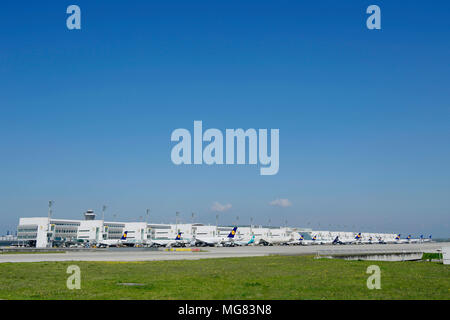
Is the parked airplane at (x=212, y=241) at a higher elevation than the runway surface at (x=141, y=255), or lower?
lower

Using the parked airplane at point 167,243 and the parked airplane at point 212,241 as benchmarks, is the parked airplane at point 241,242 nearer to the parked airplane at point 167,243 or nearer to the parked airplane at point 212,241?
the parked airplane at point 212,241

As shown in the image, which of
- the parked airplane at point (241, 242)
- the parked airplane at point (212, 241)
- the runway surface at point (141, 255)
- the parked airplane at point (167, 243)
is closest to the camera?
the runway surface at point (141, 255)

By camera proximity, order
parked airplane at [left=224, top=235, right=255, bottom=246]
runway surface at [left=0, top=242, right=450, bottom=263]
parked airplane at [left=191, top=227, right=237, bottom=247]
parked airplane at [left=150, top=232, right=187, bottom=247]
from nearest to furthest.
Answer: runway surface at [left=0, top=242, right=450, bottom=263]
parked airplane at [left=150, top=232, right=187, bottom=247]
parked airplane at [left=191, top=227, right=237, bottom=247]
parked airplane at [left=224, top=235, right=255, bottom=246]

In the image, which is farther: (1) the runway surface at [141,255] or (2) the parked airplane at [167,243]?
(2) the parked airplane at [167,243]

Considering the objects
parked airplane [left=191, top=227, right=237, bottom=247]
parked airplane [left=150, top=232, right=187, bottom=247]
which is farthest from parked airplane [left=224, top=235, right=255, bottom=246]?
parked airplane [left=150, top=232, right=187, bottom=247]

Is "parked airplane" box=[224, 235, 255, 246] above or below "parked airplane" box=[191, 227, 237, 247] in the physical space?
below

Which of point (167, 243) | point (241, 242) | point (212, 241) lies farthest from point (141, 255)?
point (241, 242)

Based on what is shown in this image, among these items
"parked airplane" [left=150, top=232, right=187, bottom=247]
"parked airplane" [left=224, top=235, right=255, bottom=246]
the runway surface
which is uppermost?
the runway surface

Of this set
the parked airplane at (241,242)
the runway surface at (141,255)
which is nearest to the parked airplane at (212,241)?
the parked airplane at (241,242)

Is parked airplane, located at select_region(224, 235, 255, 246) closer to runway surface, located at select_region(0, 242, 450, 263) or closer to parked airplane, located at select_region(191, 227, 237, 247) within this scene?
parked airplane, located at select_region(191, 227, 237, 247)

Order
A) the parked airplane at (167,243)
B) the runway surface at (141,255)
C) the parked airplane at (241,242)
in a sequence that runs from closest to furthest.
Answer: the runway surface at (141,255) < the parked airplane at (167,243) < the parked airplane at (241,242)

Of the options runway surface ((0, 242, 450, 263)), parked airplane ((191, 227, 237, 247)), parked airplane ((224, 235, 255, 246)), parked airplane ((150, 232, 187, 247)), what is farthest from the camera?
parked airplane ((224, 235, 255, 246))
